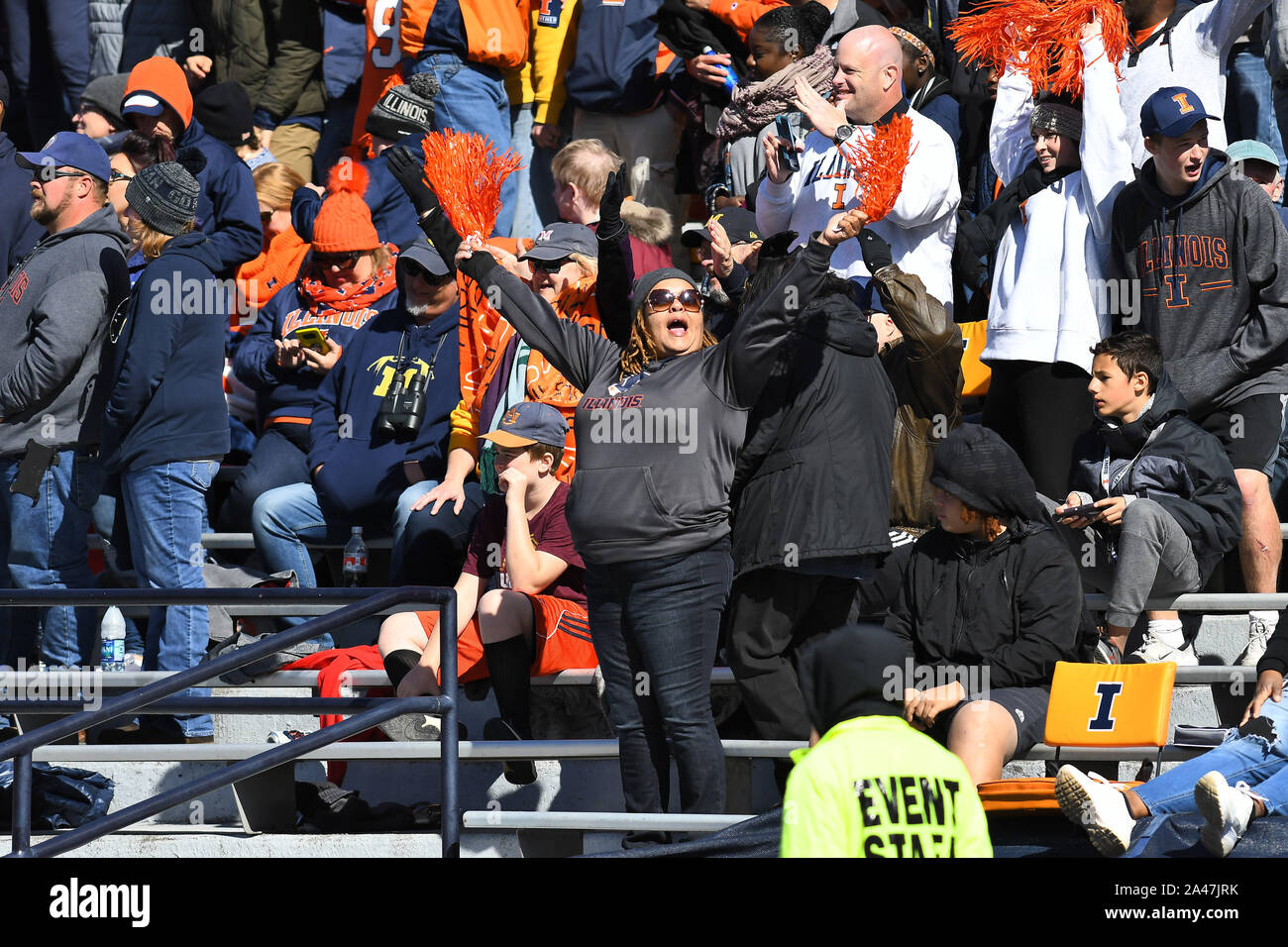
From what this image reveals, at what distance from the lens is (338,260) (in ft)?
27.9

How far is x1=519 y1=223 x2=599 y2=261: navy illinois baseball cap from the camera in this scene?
23.0 feet

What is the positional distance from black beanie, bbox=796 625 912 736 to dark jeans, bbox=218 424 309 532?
4713 mm

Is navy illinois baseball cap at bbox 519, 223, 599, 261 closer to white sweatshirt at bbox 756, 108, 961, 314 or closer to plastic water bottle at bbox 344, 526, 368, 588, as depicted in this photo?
white sweatshirt at bbox 756, 108, 961, 314

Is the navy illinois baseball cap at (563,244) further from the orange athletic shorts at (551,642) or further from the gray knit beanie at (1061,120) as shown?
the gray knit beanie at (1061,120)

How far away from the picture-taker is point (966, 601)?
5750 millimetres

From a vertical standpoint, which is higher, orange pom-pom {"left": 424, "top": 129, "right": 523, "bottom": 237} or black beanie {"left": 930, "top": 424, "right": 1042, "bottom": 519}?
orange pom-pom {"left": 424, "top": 129, "right": 523, "bottom": 237}

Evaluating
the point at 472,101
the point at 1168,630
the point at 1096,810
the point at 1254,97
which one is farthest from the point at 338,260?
the point at 1096,810

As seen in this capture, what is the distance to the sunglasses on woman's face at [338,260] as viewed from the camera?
27.8 feet

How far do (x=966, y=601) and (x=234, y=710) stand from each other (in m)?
2.40

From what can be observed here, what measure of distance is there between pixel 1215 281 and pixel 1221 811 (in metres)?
2.60

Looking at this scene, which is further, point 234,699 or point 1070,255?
point 1070,255

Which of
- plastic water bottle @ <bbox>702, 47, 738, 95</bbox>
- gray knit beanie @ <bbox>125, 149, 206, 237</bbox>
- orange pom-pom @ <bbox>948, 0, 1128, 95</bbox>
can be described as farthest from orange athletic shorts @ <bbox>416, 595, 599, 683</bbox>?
plastic water bottle @ <bbox>702, 47, 738, 95</bbox>

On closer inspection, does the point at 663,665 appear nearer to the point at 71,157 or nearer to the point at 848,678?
the point at 848,678
